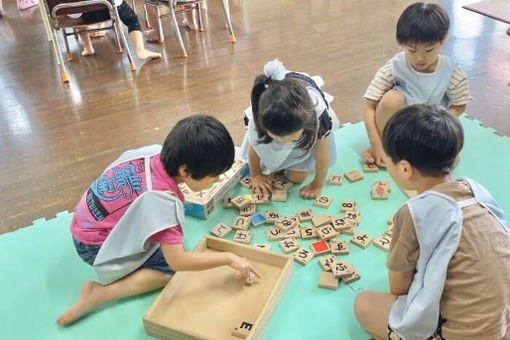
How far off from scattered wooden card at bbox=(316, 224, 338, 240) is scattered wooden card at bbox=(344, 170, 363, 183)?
313 mm

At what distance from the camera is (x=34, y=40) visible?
3596 millimetres

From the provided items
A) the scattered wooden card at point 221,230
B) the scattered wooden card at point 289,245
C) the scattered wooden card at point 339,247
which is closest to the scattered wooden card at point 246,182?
the scattered wooden card at point 221,230

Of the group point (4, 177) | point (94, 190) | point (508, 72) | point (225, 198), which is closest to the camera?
point (94, 190)

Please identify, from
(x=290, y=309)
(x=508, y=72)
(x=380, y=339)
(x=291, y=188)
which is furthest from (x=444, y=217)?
(x=508, y=72)

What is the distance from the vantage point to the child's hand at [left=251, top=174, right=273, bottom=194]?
6.49 feet

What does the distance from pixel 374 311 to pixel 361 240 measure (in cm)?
37

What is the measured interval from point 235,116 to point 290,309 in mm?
1248

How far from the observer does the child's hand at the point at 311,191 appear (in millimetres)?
1939

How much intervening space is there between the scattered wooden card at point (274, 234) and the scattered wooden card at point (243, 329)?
40 cm

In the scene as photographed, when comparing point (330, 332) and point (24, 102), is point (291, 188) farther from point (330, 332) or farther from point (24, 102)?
point (24, 102)

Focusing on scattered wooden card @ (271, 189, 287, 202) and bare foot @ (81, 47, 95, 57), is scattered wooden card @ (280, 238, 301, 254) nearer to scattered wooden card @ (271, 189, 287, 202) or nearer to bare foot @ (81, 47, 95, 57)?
scattered wooden card @ (271, 189, 287, 202)

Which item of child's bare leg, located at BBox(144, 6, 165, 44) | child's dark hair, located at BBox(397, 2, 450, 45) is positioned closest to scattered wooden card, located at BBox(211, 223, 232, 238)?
child's dark hair, located at BBox(397, 2, 450, 45)

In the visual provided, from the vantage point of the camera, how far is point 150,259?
62.0 inches

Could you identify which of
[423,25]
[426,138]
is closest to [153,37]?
[423,25]
